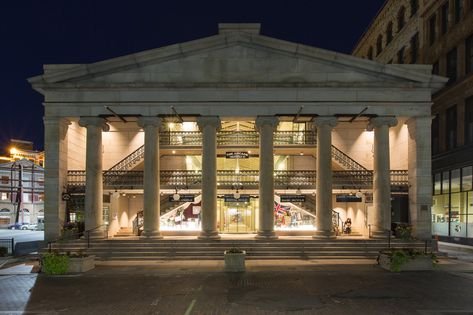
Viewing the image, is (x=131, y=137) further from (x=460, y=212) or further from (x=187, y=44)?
(x=460, y=212)

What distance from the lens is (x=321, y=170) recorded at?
26422mm

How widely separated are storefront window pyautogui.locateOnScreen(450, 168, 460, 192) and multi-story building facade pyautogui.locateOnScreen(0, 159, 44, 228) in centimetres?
7282

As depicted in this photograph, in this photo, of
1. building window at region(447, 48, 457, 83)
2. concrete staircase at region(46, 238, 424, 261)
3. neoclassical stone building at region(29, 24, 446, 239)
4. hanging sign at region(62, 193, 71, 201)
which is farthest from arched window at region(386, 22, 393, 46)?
hanging sign at region(62, 193, 71, 201)

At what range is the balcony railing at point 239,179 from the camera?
30.0 metres

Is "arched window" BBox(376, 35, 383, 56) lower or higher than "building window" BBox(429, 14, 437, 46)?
higher

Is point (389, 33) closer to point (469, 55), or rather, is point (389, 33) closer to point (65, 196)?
point (469, 55)

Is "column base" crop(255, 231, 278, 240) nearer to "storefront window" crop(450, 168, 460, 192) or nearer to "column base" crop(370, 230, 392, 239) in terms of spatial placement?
"column base" crop(370, 230, 392, 239)

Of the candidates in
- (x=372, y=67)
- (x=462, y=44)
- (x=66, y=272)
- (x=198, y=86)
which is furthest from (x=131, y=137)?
(x=462, y=44)

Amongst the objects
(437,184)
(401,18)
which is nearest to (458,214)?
(437,184)

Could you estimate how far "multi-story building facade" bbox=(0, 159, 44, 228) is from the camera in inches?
3386

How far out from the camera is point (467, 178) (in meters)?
31.2

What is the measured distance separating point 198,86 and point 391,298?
16610 millimetres

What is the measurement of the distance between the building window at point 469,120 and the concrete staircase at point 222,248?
1075 cm

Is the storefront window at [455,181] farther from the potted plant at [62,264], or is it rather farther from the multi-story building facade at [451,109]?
the potted plant at [62,264]
